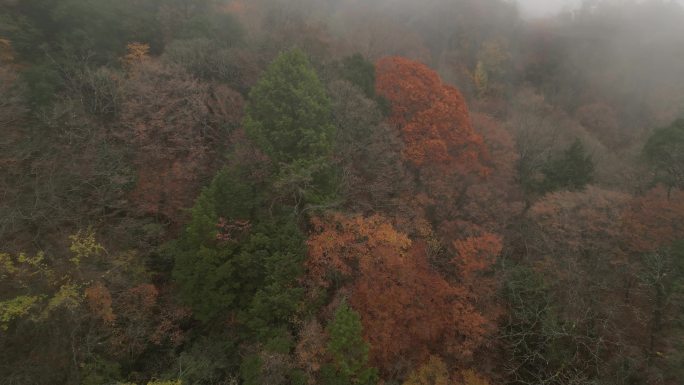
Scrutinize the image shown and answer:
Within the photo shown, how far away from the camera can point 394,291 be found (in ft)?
65.1

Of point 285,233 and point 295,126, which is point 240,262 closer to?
point 285,233

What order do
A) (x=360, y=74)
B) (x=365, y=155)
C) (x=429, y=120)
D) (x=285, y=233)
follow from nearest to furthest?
(x=285, y=233), (x=365, y=155), (x=360, y=74), (x=429, y=120)

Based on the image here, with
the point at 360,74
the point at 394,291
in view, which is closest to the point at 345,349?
the point at 394,291

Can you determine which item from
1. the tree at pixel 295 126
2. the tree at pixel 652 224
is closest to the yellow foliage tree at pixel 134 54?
the tree at pixel 295 126

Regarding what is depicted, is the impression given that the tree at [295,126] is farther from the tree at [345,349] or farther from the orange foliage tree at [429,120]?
the orange foliage tree at [429,120]

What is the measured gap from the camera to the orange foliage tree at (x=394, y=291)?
19781 millimetres

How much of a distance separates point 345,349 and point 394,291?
3660mm

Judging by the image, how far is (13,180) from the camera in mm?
18109

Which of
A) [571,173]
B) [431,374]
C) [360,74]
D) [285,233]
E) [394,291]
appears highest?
[360,74]

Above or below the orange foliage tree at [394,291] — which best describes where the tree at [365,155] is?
above

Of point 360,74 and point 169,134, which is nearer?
point 169,134

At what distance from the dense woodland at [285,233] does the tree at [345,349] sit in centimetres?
9

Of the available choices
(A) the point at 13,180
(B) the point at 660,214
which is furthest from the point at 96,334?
(B) the point at 660,214

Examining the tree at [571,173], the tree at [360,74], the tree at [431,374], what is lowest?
the tree at [431,374]
